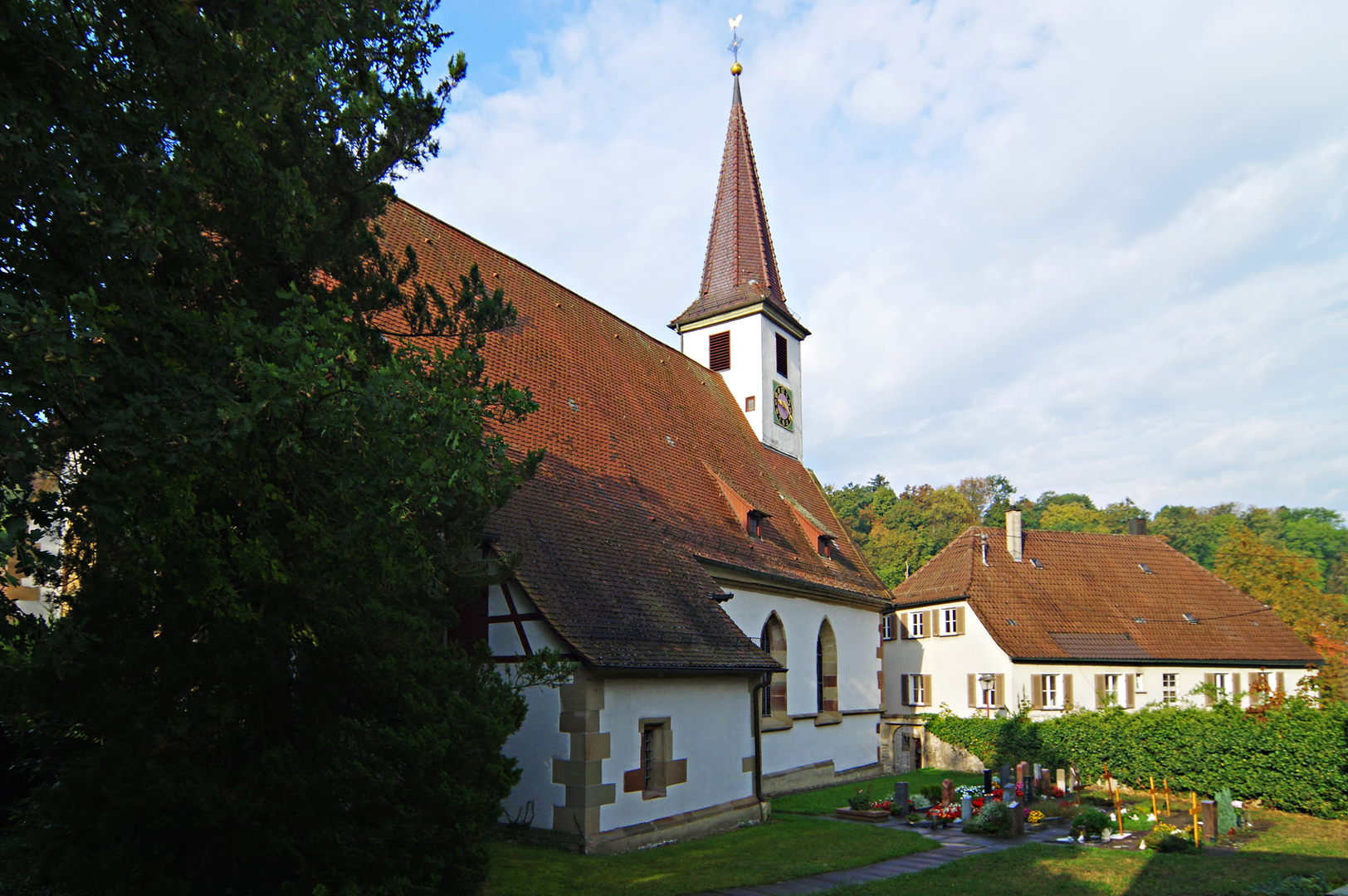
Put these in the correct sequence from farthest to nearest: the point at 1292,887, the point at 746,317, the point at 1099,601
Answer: the point at 1099,601 → the point at 746,317 → the point at 1292,887

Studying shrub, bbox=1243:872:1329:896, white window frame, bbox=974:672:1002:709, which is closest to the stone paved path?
shrub, bbox=1243:872:1329:896

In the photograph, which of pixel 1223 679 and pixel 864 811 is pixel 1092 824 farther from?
pixel 1223 679

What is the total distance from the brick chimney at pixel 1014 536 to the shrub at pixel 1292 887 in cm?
2220

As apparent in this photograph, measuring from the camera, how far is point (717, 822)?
13438 millimetres

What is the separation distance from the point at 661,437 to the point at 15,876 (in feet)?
43.5

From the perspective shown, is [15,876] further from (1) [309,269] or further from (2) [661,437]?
(2) [661,437]

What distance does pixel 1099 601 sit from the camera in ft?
100

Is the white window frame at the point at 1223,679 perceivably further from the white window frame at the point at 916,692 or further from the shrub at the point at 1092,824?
the shrub at the point at 1092,824

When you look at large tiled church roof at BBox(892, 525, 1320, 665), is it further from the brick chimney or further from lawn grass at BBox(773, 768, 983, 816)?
lawn grass at BBox(773, 768, 983, 816)

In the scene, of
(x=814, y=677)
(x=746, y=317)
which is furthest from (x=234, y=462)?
(x=746, y=317)

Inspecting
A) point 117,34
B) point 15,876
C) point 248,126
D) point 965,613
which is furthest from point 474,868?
point 965,613

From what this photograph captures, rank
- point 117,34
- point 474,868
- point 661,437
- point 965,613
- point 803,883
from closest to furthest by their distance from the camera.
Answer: point 117,34
point 474,868
point 803,883
point 661,437
point 965,613

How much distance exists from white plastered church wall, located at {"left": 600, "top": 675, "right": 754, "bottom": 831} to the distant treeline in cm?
3265

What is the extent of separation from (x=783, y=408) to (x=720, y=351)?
2.51 m
